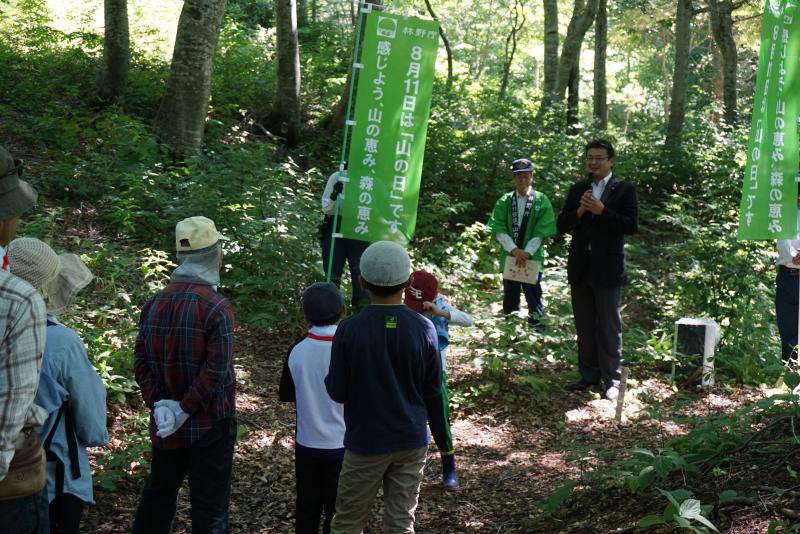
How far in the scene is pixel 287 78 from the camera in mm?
14820

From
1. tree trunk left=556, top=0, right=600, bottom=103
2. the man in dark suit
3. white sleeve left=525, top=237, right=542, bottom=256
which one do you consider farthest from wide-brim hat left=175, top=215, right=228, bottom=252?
tree trunk left=556, top=0, right=600, bottom=103

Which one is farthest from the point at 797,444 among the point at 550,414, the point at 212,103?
the point at 212,103

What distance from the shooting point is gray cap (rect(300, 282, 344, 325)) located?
3.90 m

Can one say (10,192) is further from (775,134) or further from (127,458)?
(775,134)

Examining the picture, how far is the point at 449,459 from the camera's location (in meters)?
5.17

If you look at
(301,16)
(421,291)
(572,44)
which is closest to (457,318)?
(421,291)

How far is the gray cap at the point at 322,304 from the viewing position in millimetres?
3896

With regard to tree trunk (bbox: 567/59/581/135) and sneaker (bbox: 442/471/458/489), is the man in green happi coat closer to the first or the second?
sneaker (bbox: 442/471/458/489)

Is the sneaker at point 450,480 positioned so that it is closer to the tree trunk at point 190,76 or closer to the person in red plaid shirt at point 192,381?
the person in red plaid shirt at point 192,381

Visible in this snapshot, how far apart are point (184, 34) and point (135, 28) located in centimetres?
729

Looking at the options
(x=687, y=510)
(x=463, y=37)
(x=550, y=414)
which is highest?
(x=463, y=37)

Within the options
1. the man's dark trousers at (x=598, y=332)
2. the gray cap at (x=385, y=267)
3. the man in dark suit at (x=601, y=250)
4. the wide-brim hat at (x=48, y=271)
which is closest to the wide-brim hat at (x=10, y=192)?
the wide-brim hat at (x=48, y=271)

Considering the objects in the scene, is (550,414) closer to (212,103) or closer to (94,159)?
(94,159)

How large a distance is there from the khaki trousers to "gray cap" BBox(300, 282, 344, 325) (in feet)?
2.27
